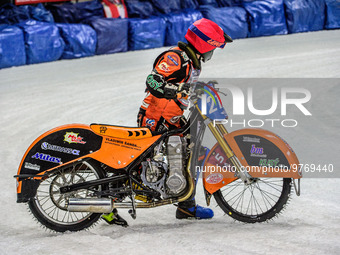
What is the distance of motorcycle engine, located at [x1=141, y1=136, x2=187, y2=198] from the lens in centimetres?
440

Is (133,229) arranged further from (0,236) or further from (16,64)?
(16,64)

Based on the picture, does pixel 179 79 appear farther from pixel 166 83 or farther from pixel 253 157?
pixel 253 157

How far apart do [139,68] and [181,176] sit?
799 cm

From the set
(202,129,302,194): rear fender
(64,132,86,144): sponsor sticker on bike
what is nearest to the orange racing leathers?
(202,129,302,194): rear fender

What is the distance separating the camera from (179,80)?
14.9 ft

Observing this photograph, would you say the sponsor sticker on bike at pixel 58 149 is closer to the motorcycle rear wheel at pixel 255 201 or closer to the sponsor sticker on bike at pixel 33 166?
the sponsor sticker on bike at pixel 33 166

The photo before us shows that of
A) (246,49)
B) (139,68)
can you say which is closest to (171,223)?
(139,68)

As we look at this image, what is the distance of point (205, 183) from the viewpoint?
4590 millimetres

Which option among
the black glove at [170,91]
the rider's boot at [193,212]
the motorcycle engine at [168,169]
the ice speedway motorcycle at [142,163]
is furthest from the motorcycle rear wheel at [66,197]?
the black glove at [170,91]

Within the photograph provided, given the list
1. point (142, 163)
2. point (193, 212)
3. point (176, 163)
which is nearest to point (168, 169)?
point (176, 163)

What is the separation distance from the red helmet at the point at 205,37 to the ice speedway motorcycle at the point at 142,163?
0.31m

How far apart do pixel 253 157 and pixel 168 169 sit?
718mm

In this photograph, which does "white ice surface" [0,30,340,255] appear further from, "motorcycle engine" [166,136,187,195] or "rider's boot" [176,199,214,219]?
"motorcycle engine" [166,136,187,195]

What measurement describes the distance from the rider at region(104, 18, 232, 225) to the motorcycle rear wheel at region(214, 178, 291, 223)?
254 millimetres
